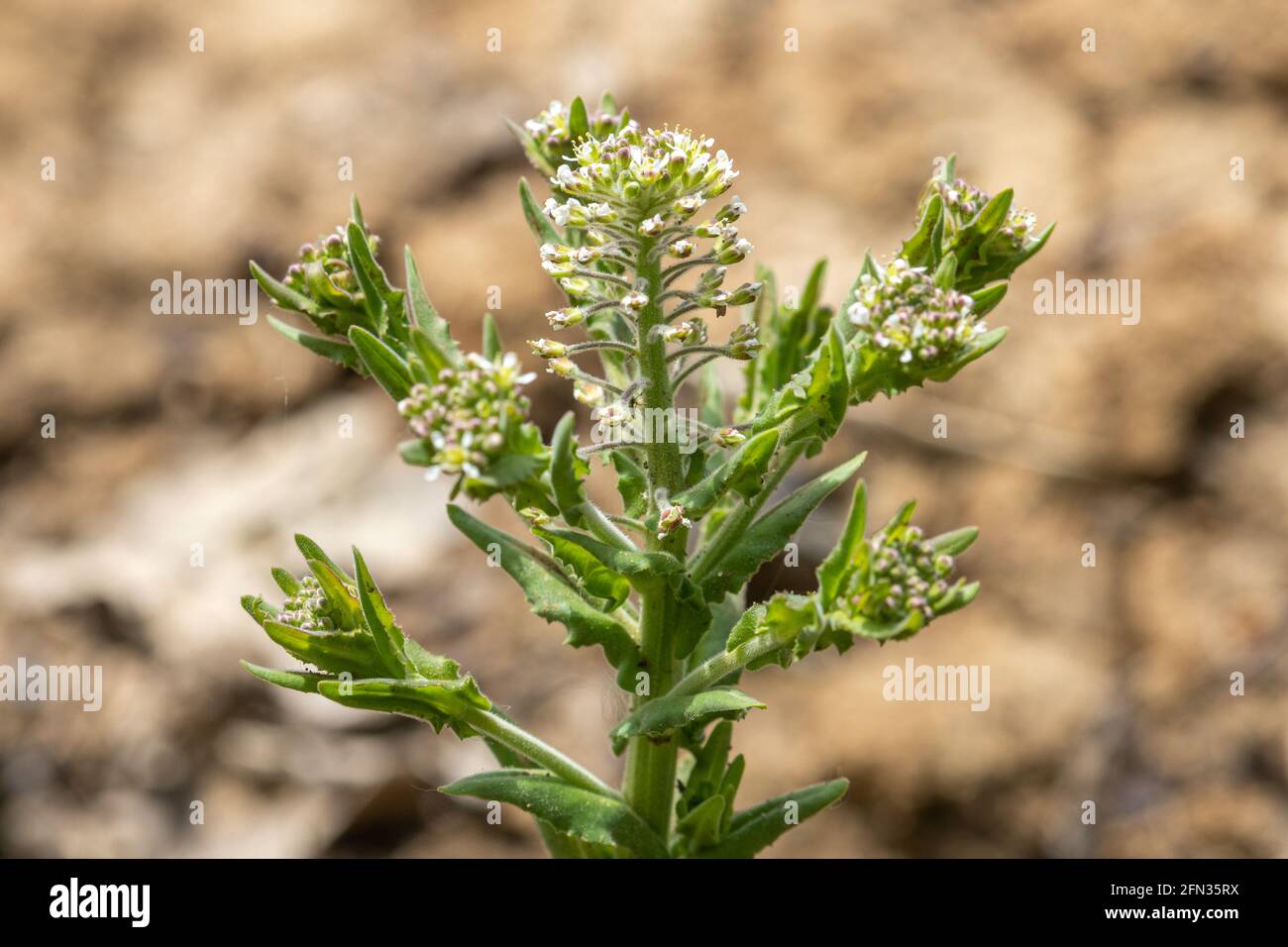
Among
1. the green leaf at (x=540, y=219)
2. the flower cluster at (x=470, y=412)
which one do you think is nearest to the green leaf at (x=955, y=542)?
the flower cluster at (x=470, y=412)

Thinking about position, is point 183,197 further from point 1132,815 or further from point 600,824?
point 1132,815

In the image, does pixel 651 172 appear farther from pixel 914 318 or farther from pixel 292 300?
pixel 292 300

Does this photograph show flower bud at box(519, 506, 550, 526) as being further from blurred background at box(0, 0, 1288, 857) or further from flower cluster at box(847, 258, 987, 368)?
blurred background at box(0, 0, 1288, 857)

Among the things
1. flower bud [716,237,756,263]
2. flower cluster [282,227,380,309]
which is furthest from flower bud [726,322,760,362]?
flower cluster [282,227,380,309]

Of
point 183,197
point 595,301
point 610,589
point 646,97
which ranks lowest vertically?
point 610,589

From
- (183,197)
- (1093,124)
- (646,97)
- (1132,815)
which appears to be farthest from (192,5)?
(1132,815)

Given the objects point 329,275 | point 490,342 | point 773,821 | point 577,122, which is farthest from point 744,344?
point 773,821
